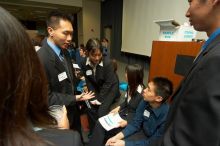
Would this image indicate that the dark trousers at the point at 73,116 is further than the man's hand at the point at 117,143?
Yes

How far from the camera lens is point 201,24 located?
82 cm

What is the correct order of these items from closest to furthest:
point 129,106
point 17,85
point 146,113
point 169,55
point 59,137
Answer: point 17,85
point 59,137
point 146,113
point 129,106
point 169,55

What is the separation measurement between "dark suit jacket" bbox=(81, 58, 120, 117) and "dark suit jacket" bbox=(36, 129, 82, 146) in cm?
167

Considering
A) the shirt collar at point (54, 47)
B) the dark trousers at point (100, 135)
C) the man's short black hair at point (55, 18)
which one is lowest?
the dark trousers at point (100, 135)

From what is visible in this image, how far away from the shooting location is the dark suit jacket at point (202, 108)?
621 mm

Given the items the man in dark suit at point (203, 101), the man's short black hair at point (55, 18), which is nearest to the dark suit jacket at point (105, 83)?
the man's short black hair at point (55, 18)

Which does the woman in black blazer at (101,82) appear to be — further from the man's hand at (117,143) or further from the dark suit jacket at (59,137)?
the dark suit jacket at (59,137)

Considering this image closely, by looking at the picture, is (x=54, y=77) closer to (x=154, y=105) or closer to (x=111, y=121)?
(x=111, y=121)

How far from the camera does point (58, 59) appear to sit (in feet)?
5.03

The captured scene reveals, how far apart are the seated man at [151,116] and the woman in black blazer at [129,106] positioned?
17 cm

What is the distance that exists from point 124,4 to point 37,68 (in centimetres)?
679

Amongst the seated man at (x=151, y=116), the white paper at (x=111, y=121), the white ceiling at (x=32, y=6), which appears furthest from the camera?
the white ceiling at (x=32, y=6)

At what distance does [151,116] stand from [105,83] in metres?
0.85

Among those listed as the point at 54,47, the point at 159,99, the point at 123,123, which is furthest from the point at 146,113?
the point at 54,47
